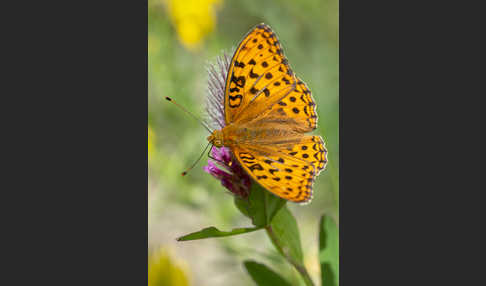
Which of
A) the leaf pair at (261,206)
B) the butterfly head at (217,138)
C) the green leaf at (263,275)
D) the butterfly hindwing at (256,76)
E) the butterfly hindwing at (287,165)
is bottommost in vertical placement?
the green leaf at (263,275)

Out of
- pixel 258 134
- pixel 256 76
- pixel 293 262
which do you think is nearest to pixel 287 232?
pixel 293 262

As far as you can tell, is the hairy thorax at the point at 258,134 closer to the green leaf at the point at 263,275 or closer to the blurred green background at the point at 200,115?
the green leaf at the point at 263,275

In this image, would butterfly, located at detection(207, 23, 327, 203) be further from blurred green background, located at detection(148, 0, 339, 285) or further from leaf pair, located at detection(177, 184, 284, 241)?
blurred green background, located at detection(148, 0, 339, 285)

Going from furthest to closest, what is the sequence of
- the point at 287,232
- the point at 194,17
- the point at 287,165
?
the point at 194,17, the point at 287,232, the point at 287,165

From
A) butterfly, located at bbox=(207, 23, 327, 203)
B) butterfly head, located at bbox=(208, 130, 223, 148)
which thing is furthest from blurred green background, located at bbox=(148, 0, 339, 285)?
butterfly head, located at bbox=(208, 130, 223, 148)

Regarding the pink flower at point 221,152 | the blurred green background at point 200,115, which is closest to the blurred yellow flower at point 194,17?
the blurred green background at point 200,115
